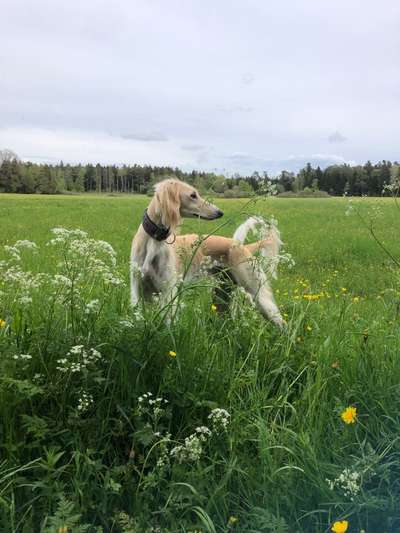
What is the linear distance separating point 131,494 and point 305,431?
900 mm

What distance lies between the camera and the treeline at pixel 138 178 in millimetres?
3301

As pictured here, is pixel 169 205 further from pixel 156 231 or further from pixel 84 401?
pixel 84 401

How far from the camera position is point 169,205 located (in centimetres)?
547

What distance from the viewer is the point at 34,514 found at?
2154 millimetres

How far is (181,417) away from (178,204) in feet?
10.8

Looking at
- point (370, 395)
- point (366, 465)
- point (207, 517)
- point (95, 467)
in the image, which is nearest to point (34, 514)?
point (95, 467)

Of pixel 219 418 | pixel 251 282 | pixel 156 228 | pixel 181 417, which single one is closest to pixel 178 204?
pixel 156 228

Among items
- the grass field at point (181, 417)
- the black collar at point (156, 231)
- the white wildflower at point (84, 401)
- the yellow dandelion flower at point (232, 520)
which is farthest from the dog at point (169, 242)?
the yellow dandelion flower at point (232, 520)

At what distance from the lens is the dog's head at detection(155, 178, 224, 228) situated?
5.46 m

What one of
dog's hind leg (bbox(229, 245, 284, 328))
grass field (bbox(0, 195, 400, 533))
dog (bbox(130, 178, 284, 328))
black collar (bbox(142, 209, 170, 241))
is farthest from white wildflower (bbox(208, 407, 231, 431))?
black collar (bbox(142, 209, 170, 241))

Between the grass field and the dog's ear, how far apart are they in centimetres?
190

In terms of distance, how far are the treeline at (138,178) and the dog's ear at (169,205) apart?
0.90 feet

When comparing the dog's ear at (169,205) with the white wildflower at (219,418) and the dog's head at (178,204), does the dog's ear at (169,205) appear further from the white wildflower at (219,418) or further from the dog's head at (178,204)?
the white wildflower at (219,418)

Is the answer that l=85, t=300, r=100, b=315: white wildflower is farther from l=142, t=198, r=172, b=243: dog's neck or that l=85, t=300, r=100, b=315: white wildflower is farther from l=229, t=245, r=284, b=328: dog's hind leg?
l=142, t=198, r=172, b=243: dog's neck
